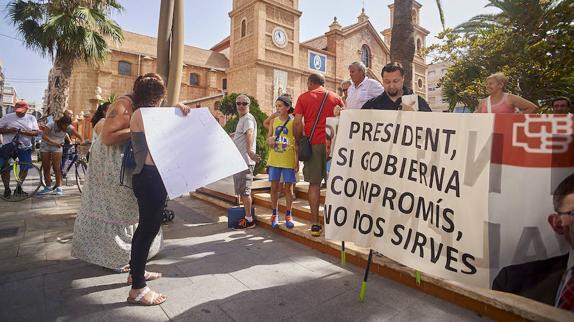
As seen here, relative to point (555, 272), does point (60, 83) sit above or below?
above

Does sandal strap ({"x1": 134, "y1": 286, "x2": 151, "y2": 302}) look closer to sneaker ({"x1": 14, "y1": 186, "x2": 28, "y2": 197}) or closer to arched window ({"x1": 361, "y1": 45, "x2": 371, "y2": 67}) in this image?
sneaker ({"x1": 14, "y1": 186, "x2": 28, "y2": 197})

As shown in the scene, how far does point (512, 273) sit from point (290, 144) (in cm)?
279

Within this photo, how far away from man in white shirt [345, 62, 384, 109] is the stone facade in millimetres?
18506

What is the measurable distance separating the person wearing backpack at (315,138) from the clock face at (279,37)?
22.2 m

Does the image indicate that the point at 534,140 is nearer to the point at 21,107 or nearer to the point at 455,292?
the point at 455,292

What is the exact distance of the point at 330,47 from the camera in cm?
2906

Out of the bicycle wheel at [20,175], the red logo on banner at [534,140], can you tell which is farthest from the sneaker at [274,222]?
the bicycle wheel at [20,175]

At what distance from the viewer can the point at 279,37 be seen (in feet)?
80.8

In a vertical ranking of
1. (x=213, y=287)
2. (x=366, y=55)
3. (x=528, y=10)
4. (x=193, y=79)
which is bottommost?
(x=213, y=287)

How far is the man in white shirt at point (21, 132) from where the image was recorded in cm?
605

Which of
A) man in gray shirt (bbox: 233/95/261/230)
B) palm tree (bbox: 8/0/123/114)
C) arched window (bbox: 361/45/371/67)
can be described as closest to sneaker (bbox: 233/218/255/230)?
man in gray shirt (bbox: 233/95/261/230)

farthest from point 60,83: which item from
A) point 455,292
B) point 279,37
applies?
point 279,37

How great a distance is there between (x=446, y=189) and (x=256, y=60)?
2257cm

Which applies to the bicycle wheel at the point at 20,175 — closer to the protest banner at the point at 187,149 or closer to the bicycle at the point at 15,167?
the bicycle at the point at 15,167
